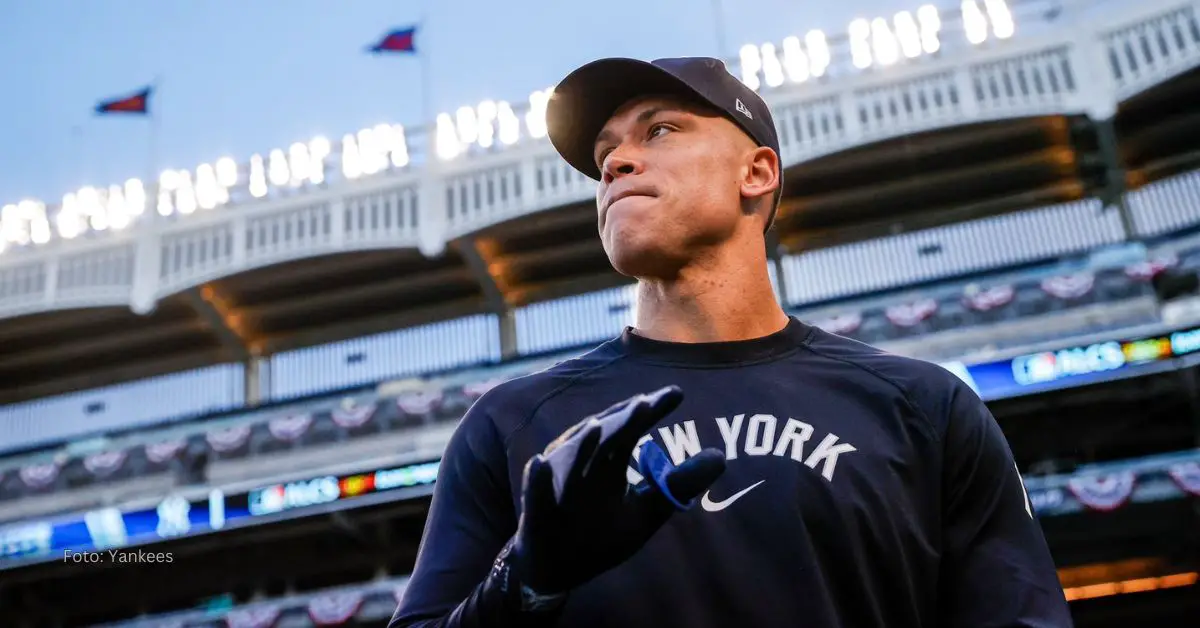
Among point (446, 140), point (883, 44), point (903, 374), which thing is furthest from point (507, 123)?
point (903, 374)

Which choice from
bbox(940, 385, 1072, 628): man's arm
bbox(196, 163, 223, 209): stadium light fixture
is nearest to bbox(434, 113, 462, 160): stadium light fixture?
bbox(196, 163, 223, 209): stadium light fixture

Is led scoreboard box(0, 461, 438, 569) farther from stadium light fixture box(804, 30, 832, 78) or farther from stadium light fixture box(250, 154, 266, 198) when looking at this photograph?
stadium light fixture box(804, 30, 832, 78)

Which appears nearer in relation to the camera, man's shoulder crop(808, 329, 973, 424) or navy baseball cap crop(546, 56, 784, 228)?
man's shoulder crop(808, 329, 973, 424)

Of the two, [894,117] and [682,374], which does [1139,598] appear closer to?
[894,117]

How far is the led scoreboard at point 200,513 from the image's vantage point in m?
18.8

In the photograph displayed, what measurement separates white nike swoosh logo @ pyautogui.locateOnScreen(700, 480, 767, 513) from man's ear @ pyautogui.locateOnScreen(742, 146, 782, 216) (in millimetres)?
790

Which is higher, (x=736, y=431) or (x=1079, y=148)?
(x=1079, y=148)

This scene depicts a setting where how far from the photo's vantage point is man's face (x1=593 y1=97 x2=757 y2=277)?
2355 mm

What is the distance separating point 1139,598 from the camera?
18.4 m

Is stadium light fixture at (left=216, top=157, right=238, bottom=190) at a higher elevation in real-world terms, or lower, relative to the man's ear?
higher

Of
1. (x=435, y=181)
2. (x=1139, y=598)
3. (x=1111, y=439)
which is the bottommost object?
(x=1139, y=598)

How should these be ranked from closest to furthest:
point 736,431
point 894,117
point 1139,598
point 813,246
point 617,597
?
point 617,597 → point 736,431 → point 1139,598 → point 894,117 → point 813,246

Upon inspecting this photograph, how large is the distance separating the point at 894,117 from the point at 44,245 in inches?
843

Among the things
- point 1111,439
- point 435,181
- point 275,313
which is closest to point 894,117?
point 1111,439
